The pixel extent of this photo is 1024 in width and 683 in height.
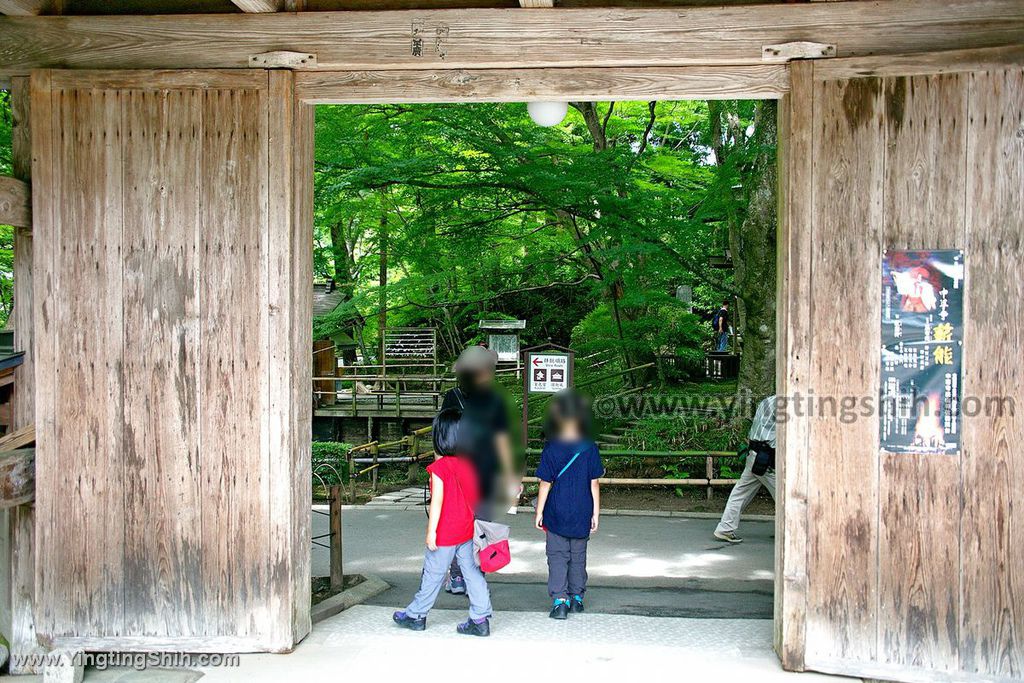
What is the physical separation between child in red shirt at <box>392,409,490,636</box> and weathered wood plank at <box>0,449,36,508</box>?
2.50 m

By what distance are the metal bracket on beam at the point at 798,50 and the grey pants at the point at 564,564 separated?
11.2 feet

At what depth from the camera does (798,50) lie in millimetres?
4914

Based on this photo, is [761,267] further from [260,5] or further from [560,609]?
[260,5]

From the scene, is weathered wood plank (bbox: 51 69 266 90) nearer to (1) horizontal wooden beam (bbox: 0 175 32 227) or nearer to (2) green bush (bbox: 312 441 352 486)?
(1) horizontal wooden beam (bbox: 0 175 32 227)

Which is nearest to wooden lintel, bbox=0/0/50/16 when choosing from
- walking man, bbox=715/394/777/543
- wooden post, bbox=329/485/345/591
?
wooden post, bbox=329/485/345/591

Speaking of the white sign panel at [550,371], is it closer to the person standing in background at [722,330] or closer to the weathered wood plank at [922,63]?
the weathered wood plank at [922,63]

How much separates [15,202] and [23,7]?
1271 millimetres

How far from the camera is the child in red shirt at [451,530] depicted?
5535mm

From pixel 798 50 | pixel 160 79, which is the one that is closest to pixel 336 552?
pixel 160 79

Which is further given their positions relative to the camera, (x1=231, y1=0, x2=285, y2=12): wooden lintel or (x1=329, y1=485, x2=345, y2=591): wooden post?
(x1=329, y1=485, x2=345, y2=591): wooden post

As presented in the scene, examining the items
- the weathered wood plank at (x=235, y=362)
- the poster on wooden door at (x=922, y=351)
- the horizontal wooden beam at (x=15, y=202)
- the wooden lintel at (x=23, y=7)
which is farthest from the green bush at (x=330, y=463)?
the poster on wooden door at (x=922, y=351)

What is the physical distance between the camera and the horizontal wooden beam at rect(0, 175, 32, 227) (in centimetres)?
516

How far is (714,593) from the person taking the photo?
7.04 m

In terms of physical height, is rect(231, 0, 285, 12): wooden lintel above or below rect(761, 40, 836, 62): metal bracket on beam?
above
